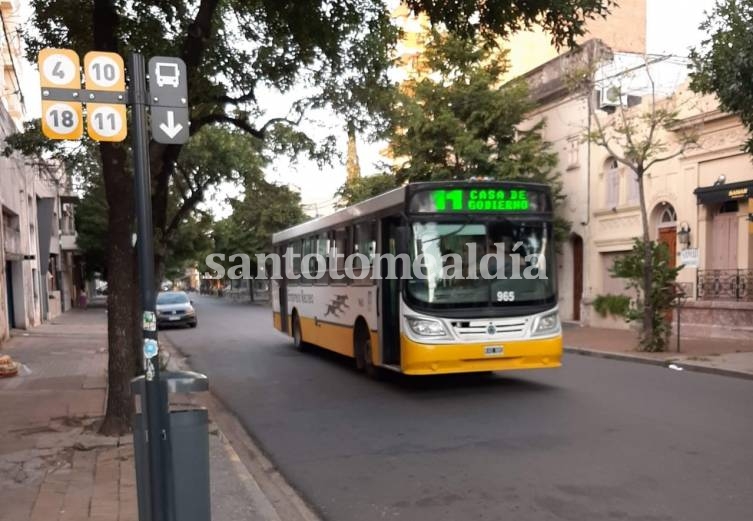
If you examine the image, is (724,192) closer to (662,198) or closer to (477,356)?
(662,198)

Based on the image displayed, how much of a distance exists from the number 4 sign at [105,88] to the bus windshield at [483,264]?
5.63 m

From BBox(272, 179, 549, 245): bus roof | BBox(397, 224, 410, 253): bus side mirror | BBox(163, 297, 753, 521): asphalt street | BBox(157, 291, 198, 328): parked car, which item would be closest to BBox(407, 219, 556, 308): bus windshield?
BBox(397, 224, 410, 253): bus side mirror

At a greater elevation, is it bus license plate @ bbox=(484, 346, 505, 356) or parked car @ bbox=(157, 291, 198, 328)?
bus license plate @ bbox=(484, 346, 505, 356)

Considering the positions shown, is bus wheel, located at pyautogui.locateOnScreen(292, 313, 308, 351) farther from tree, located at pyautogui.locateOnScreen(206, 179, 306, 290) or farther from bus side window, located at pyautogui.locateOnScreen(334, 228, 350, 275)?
tree, located at pyautogui.locateOnScreen(206, 179, 306, 290)

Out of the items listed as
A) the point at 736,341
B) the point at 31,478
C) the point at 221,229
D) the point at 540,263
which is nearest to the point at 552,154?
the point at 736,341

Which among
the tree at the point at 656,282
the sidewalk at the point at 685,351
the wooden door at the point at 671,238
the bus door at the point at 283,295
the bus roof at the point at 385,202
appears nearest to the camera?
the bus roof at the point at 385,202

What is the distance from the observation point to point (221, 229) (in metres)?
46.0

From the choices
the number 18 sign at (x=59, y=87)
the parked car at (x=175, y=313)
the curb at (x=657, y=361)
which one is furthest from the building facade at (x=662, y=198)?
the parked car at (x=175, y=313)

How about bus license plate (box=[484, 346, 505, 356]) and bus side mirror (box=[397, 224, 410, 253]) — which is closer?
bus side mirror (box=[397, 224, 410, 253])

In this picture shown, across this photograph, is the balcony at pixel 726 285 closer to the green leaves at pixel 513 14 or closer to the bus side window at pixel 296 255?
the bus side window at pixel 296 255

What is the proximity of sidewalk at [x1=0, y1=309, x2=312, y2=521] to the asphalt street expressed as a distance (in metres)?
0.60

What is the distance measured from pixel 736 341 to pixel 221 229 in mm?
36323

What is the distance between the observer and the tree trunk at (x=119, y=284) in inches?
285

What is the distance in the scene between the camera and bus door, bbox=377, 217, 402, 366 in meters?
10.2
